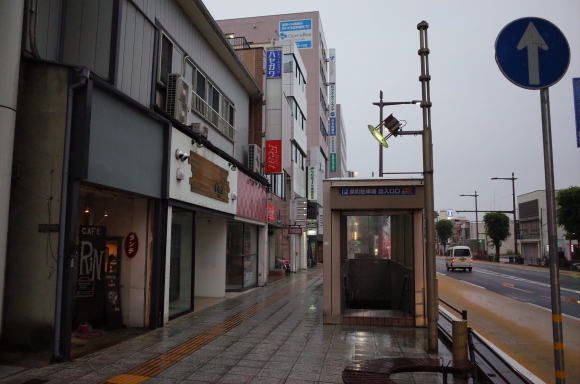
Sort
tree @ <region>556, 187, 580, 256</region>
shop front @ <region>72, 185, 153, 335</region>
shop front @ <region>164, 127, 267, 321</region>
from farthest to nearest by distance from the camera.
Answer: tree @ <region>556, 187, 580, 256</region> → shop front @ <region>164, 127, 267, 321</region> → shop front @ <region>72, 185, 153, 335</region>

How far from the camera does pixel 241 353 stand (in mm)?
7723

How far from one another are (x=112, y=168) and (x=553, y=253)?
706 centimetres

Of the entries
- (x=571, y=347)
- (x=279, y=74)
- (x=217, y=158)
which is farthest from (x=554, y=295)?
(x=279, y=74)

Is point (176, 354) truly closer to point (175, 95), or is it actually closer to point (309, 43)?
point (175, 95)

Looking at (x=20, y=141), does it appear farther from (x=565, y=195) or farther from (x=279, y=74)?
(x=565, y=195)

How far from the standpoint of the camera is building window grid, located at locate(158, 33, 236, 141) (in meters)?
11.5

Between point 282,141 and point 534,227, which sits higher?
point 282,141

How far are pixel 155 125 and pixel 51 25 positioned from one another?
2.88m

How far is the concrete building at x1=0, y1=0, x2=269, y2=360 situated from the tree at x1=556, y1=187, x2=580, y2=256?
115 ft

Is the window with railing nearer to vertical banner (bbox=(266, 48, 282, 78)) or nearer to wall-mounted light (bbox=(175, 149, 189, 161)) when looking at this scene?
vertical banner (bbox=(266, 48, 282, 78))

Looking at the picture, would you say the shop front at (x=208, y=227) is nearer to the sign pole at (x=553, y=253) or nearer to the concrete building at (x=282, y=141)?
the concrete building at (x=282, y=141)

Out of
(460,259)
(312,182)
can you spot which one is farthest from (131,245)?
(460,259)

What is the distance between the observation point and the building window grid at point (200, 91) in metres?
11.5

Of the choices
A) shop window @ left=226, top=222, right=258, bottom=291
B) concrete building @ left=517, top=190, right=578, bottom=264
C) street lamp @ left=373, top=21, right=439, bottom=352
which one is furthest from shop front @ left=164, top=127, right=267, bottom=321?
concrete building @ left=517, top=190, right=578, bottom=264
